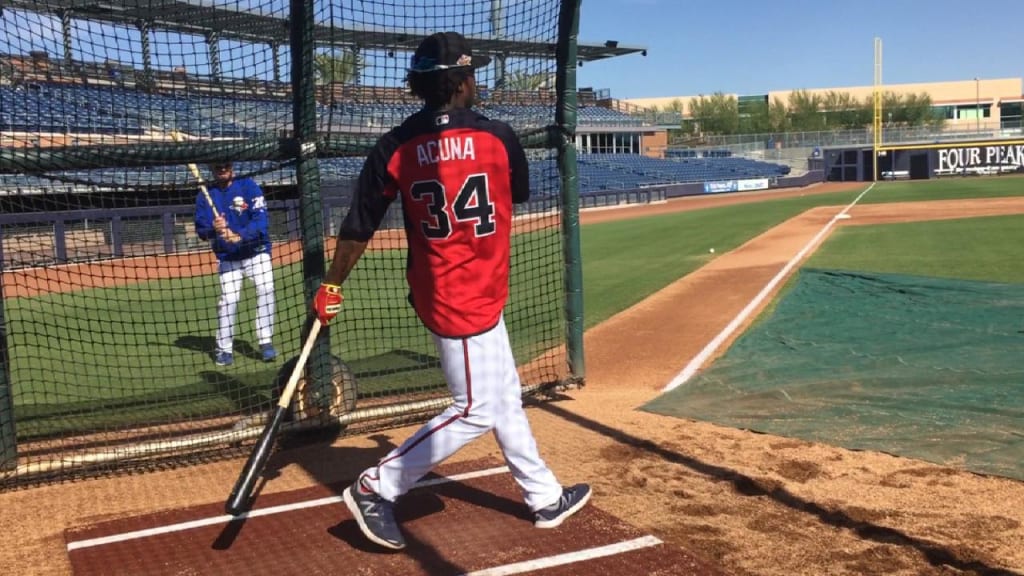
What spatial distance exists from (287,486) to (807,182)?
5335 cm

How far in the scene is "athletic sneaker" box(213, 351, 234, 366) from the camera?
8.02m

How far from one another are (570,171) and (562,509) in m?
3.13

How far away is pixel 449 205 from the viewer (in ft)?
11.8

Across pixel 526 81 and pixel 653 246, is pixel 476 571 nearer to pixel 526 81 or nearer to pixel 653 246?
pixel 526 81

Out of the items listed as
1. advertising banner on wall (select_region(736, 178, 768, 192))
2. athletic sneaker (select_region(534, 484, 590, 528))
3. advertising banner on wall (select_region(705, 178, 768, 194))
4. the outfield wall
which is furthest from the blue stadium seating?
the outfield wall

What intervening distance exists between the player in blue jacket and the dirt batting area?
9.60ft

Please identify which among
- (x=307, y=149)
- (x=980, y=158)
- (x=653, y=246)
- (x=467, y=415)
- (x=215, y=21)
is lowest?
(x=653, y=246)

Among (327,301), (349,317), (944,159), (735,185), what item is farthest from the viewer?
(944,159)

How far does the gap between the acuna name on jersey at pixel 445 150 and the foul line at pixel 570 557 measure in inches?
67.1

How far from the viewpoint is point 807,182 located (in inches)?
2112

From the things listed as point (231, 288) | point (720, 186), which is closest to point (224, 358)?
point (231, 288)

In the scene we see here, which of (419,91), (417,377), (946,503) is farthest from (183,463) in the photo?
(946,503)

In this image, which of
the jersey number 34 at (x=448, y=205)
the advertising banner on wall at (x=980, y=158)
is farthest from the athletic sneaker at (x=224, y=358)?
the advertising banner on wall at (x=980, y=158)

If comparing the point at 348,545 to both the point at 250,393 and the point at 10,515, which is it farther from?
the point at 250,393
